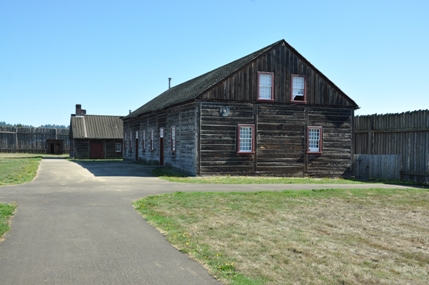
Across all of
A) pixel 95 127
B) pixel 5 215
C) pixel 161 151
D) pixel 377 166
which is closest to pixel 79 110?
pixel 95 127

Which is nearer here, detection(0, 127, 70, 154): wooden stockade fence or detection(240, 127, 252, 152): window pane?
detection(240, 127, 252, 152): window pane

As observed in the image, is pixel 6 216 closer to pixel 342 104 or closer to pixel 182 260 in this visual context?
pixel 182 260

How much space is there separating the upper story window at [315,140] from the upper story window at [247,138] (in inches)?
155

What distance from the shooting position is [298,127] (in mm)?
26984

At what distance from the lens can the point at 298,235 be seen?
9.50 meters

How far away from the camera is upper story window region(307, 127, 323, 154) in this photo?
2738cm

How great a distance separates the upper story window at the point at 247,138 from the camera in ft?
84.2

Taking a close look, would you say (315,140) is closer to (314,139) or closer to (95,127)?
(314,139)

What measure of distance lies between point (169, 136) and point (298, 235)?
21943 millimetres

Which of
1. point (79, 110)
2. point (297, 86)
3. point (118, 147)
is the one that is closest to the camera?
point (297, 86)

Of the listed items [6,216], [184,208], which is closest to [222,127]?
[184,208]

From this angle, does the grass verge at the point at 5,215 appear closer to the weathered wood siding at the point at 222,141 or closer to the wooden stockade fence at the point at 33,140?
the weathered wood siding at the point at 222,141

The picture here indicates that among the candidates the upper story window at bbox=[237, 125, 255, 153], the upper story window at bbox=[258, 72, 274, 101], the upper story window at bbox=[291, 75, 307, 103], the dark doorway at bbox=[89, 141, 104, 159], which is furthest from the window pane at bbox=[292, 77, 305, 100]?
the dark doorway at bbox=[89, 141, 104, 159]

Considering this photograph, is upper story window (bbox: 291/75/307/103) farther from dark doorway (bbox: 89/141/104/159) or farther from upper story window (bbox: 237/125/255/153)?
dark doorway (bbox: 89/141/104/159)
